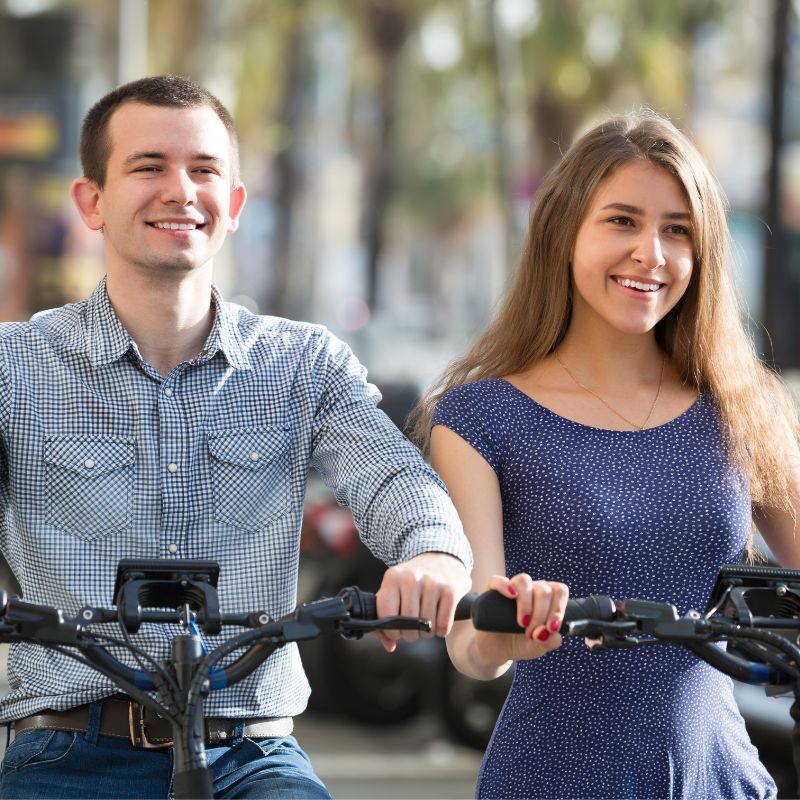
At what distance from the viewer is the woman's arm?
266 centimetres

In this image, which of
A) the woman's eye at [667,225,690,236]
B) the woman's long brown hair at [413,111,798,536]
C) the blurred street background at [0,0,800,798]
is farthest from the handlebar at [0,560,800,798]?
the blurred street background at [0,0,800,798]

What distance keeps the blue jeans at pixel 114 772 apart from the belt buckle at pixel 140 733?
0.02 m

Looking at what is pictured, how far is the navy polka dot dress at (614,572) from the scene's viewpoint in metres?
3.39

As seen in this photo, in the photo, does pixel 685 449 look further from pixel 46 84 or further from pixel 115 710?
pixel 46 84

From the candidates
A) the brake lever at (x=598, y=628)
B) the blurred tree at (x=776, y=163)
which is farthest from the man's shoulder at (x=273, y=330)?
the blurred tree at (x=776, y=163)

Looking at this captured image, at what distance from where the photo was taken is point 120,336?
3.52 meters

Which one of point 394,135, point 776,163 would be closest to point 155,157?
point 776,163

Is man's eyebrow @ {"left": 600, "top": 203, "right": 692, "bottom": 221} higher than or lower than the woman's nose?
higher

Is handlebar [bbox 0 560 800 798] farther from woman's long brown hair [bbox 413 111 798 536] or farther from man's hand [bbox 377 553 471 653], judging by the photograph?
woman's long brown hair [bbox 413 111 798 536]

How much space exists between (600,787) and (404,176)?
5007cm

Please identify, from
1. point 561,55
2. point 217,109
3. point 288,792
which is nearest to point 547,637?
point 288,792

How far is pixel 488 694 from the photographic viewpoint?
7.84m

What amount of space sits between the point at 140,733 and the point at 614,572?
111 centimetres

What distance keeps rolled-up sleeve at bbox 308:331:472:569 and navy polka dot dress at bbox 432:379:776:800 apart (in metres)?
0.23
